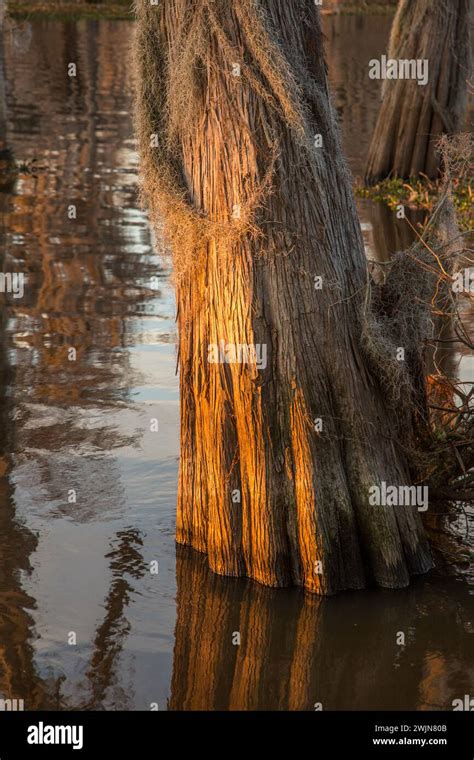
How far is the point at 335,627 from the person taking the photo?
554cm

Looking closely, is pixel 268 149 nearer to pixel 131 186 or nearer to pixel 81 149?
pixel 131 186

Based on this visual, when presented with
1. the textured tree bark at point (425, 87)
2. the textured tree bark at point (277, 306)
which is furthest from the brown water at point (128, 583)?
the textured tree bark at point (425, 87)

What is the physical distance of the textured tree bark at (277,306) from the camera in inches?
220

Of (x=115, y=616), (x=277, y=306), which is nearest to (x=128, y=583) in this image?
(x=115, y=616)

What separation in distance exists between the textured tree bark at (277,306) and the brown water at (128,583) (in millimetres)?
304

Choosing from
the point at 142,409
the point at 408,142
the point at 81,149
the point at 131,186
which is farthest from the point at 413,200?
the point at 142,409

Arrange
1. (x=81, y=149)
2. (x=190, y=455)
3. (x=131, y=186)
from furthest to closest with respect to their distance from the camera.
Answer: (x=81, y=149) → (x=131, y=186) → (x=190, y=455)

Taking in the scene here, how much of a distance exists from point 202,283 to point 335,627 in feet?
5.88

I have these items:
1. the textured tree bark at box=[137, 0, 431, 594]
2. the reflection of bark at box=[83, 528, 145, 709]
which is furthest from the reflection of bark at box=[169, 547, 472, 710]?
the reflection of bark at box=[83, 528, 145, 709]

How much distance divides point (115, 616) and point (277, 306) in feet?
5.49

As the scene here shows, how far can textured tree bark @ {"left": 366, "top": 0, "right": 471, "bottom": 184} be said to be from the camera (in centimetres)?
1589
